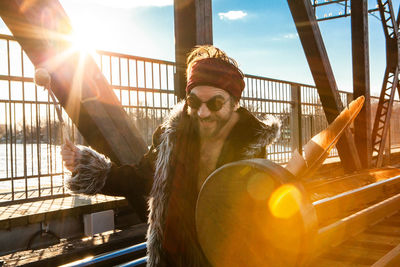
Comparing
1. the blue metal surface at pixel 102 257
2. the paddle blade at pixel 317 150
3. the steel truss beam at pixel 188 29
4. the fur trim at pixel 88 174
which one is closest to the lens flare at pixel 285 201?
the paddle blade at pixel 317 150

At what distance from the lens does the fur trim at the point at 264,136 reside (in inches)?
63.5

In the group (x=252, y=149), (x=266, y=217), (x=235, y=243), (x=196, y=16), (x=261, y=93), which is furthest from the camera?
(x=261, y=93)

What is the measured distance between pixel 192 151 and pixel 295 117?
6.50 metres

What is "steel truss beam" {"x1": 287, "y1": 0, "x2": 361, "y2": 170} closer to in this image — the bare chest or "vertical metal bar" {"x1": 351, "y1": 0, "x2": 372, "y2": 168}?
"vertical metal bar" {"x1": 351, "y1": 0, "x2": 372, "y2": 168}

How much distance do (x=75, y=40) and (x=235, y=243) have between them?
170cm

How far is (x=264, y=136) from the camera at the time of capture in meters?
1.67

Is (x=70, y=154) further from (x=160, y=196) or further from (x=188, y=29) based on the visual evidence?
(x=188, y=29)

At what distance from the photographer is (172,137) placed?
170 centimetres

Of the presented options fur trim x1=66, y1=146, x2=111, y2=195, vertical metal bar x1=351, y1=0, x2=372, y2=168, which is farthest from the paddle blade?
vertical metal bar x1=351, y1=0, x2=372, y2=168

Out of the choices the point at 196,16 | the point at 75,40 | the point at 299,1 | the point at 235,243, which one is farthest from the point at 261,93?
the point at 235,243

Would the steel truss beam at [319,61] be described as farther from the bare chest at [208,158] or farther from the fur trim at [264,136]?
the bare chest at [208,158]

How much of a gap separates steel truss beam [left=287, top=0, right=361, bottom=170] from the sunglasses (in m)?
2.75

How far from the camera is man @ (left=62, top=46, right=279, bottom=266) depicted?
1570 mm

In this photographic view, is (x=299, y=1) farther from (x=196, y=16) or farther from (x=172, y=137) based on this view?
(x=172, y=137)
